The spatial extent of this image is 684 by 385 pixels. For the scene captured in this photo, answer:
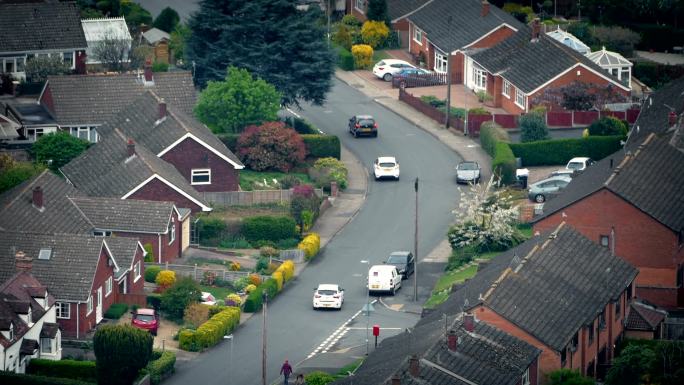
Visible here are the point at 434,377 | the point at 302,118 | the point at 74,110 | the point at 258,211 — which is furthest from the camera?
the point at 302,118

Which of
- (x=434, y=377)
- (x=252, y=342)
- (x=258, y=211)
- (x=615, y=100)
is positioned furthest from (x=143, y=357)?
(x=615, y=100)

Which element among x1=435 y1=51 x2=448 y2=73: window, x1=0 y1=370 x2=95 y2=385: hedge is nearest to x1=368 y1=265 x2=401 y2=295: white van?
x1=0 y1=370 x2=95 y2=385: hedge

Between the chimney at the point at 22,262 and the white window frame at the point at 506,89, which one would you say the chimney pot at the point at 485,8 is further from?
the chimney at the point at 22,262

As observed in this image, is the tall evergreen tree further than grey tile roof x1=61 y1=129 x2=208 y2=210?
Yes

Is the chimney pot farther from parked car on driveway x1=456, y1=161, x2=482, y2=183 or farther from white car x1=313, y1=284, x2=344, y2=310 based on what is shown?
white car x1=313, y1=284, x2=344, y2=310

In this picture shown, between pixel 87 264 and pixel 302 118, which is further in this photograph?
pixel 302 118

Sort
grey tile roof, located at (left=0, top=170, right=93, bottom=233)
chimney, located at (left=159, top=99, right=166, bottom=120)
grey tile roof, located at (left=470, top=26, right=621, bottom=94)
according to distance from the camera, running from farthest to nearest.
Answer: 1. grey tile roof, located at (left=470, top=26, right=621, bottom=94)
2. chimney, located at (left=159, top=99, right=166, bottom=120)
3. grey tile roof, located at (left=0, top=170, right=93, bottom=233)

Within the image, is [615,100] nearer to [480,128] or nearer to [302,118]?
[480,128]

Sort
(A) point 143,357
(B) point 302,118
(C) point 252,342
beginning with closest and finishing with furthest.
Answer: (A) point 143,357
(C) point 252,342
(B) point 302,118
